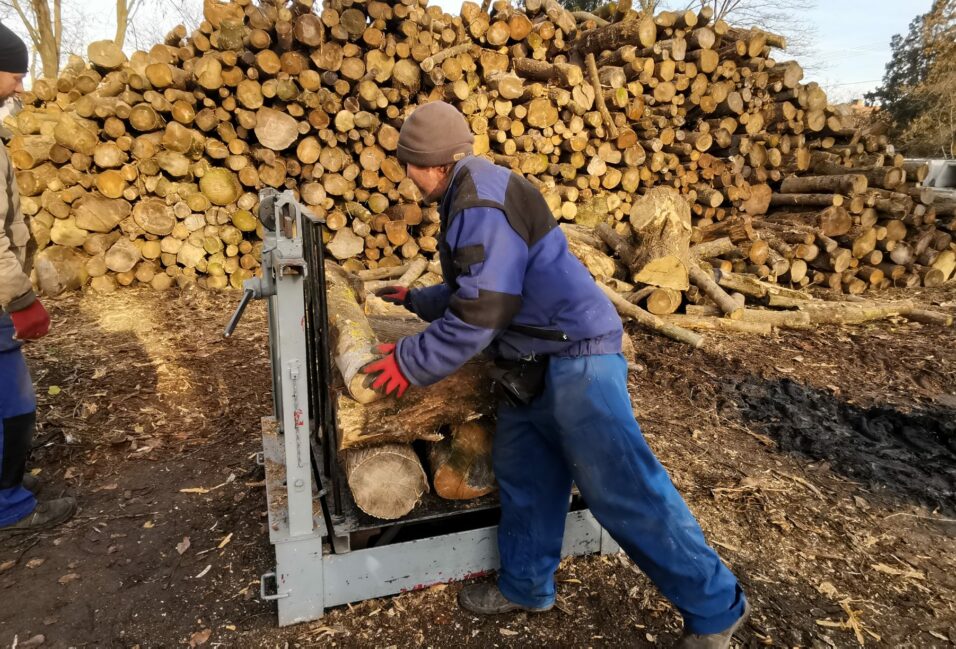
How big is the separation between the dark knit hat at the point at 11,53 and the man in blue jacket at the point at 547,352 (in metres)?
2.00

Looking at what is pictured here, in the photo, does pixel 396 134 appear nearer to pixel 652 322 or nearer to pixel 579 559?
pixel 652 322

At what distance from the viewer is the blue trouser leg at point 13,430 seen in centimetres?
284

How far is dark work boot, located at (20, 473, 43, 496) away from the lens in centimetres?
331

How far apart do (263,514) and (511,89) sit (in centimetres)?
568

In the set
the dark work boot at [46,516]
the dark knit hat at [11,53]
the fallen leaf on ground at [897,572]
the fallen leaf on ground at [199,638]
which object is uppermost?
the dark knit hat at [11,53]

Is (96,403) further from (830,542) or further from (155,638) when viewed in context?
(830,542)

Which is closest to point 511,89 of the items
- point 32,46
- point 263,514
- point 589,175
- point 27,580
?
point 589,175

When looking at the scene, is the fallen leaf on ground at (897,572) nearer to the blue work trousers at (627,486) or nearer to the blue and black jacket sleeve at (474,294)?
the blue work trousers at (627,486)

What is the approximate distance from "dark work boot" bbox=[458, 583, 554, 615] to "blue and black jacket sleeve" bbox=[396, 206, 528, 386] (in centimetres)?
113

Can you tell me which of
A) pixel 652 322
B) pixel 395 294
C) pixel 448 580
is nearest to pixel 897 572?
pixel 448 580

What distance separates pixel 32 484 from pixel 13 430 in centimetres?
65

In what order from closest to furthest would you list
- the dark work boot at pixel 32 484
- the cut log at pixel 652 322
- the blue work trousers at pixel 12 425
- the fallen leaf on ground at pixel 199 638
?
1. the fallen leaf on ground at pixel 199 638
2. the blue work trousers at pixel 12 425
3. the dark work boot at pixel 32 484
4. the cut log at pixel 652 322

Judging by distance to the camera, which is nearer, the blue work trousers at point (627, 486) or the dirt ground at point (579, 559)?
the blue work trousers at point (627, 486)

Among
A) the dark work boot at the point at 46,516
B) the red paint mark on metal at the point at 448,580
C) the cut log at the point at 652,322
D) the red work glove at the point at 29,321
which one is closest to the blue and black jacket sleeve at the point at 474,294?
the red paint mark on metal at the point at 448,580
